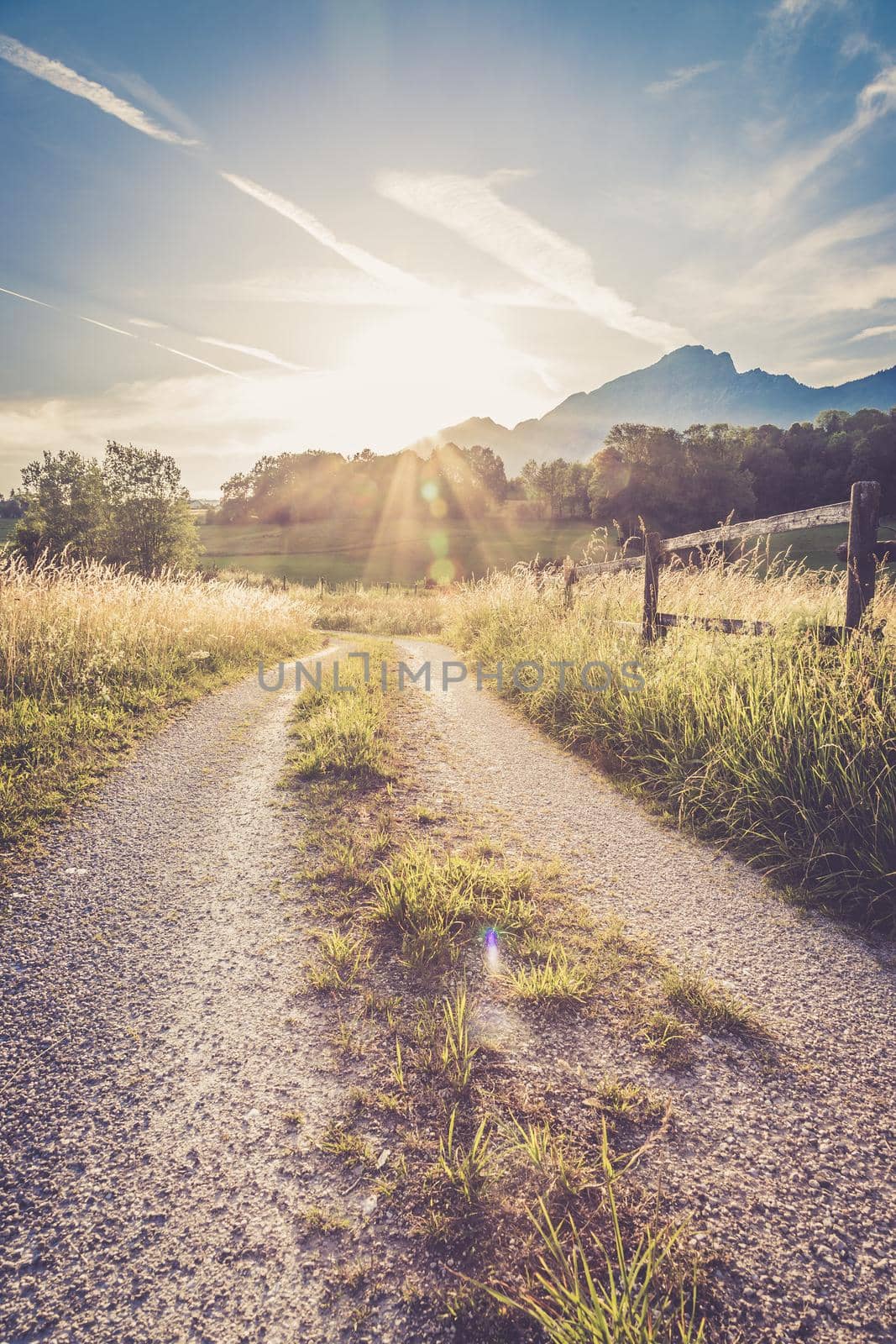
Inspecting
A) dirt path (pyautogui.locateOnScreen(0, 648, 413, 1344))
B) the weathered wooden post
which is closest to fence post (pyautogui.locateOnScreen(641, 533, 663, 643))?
the weathered wooden post

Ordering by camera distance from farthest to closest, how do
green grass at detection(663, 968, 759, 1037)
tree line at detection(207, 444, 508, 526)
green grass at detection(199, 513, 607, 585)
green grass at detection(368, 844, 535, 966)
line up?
tree line at detection(207, 444, 508, 526), green grass at detection(199, 513, 607, 585), green grass at detection(368, 844, 535, 966), green grass at detection(663, 968, 759, 1037)

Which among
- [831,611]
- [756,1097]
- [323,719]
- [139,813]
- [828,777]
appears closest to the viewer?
[756,1097]

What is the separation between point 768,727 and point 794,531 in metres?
2.98

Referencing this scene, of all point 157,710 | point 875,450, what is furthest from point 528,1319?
point 875,450

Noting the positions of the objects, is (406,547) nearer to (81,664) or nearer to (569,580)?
(569,580)

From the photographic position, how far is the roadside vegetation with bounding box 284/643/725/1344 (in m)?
1.57

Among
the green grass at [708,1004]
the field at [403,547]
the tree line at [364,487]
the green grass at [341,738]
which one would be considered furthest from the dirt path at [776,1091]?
the tree line at [364,487]

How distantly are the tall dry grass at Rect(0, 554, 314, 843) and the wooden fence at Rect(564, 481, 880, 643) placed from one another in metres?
6.83

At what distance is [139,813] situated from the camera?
4.67 m

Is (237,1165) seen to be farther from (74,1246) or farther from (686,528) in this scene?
(686,528)

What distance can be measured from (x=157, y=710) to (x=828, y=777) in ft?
24.5

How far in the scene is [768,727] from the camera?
453 cm

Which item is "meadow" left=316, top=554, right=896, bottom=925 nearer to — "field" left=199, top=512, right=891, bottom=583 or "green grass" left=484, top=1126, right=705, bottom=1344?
"green grass" left=484, top=1126, right=705, bottom=1344

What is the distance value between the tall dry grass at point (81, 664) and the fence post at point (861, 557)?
708 centimetres
